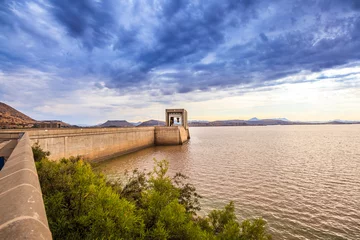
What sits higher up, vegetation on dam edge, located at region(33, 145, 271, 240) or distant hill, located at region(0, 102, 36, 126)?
distant hill, located at region(0, 102, 36, 126)

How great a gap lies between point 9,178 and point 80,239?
138 cm

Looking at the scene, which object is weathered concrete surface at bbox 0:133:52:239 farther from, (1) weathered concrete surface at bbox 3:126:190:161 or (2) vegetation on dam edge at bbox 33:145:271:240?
(1) weathered concrete surface at bbox 3:126:190:161

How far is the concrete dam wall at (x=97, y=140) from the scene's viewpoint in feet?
65.4

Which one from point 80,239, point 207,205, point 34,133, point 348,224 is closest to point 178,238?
point 80,239

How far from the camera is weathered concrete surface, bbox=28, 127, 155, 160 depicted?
64.7 feet

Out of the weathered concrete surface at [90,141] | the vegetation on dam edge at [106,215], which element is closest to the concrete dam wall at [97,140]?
the weathered concrete surface at [90,141]

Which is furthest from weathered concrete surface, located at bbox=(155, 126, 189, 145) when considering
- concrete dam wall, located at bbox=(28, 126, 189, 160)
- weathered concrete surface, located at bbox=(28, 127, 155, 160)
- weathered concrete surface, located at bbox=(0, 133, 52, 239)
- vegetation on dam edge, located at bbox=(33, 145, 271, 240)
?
weathered concrete surface, located at bbox=(0, 133, 52, 239)

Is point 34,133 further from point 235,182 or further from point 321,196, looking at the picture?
point 321,196

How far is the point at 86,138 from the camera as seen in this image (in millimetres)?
25641

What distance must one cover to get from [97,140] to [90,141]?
1.64 m

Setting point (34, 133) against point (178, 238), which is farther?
point (34, 133)

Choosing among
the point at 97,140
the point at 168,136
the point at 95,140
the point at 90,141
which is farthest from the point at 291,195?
the point at 168,136

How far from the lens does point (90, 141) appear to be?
86.7 ft

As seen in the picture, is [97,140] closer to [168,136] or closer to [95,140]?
[95,140]
